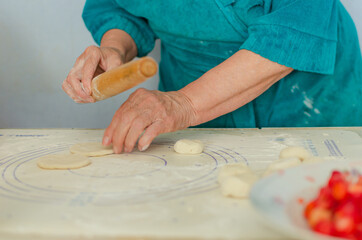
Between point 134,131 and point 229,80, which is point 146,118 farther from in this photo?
point 229,80

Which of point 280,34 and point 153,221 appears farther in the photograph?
point 280,34

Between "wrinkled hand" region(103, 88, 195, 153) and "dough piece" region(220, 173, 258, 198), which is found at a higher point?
"wrinkled hand" region(103, 88, 195, 153)

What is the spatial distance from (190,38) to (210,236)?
793 millimetres

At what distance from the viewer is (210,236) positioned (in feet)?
1.66

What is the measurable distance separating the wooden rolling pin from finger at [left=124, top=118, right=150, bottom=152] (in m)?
0.09

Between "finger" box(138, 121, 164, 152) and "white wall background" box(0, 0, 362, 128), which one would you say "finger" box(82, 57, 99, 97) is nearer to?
"finger" box(138, 121, 164, 152)

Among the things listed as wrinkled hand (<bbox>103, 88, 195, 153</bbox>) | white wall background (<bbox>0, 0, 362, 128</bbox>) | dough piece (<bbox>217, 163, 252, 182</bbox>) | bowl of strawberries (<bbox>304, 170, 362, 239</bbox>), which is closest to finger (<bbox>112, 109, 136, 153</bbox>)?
wrinkled hand (<bbox>103, 88, 195, 153</bbox>)

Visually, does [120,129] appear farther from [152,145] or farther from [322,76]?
[322,76]

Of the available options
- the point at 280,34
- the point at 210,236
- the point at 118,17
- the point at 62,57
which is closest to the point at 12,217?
the point at 210,236

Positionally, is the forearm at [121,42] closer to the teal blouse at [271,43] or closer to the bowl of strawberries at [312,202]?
the teal blouse at [271,43]

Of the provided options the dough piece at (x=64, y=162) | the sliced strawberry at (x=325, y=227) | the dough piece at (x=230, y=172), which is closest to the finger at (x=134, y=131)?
the dough piece at (x=64, y=162)

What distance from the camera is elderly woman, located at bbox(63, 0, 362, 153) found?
0.95 meters

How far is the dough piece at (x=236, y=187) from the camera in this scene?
613 mm

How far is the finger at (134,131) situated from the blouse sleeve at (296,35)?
0.32m
